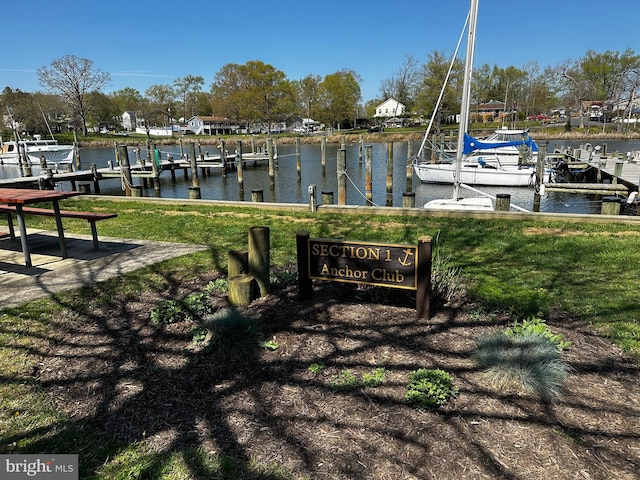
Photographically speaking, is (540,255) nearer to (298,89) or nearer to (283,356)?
(283,356)

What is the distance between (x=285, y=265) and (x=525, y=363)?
3.63m

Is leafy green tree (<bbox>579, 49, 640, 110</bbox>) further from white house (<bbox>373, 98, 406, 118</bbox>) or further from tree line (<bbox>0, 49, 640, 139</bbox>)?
white house (<bbox>373, 98, 406, 118</bbox>)

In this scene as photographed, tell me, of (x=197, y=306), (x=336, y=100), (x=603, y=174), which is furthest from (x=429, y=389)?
(x=336, y=100)

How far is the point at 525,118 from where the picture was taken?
282 feet

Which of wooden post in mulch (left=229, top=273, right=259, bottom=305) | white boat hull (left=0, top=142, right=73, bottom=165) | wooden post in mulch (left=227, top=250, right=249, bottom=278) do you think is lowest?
wooden post in mulch (left=229, top=273, right=259, bottom=305)

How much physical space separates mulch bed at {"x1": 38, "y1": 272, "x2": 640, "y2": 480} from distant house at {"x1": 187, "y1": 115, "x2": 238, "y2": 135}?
346 ft

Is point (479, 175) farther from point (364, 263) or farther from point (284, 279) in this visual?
point (364, 263)

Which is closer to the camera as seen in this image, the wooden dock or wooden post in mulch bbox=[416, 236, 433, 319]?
wooden post in mulch bbox=[416, 236, 433, 319]

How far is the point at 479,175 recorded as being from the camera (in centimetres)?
2328

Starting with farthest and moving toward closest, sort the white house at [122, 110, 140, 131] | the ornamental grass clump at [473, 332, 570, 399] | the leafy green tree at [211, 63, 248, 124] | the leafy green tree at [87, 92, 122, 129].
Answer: the white house at [122, 110, 140, 131], the leafy green tree at [87, 92, 122, 129], the leafy green tree at [211, 63, 248, 124], the ornamental grass clump at [473, 332, 570, 399]

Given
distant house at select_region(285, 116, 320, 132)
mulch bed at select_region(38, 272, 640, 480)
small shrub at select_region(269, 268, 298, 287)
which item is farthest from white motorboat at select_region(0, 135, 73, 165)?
distant house at select_region(285, 116, 320, 132)

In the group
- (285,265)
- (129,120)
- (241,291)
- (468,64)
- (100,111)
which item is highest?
(129,120)

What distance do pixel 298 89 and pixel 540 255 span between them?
11264 cm

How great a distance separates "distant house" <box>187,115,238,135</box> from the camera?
10450 centimetres
